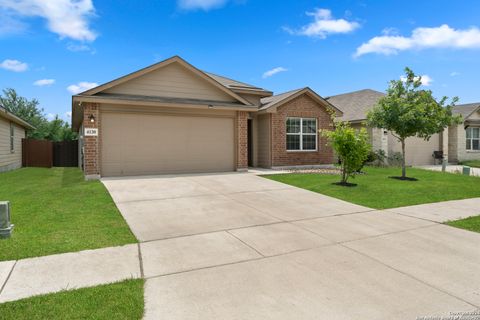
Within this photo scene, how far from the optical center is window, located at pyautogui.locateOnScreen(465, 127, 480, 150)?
23062 millimetres

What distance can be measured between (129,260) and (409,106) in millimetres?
11943

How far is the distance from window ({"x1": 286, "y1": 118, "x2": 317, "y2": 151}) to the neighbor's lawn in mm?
4054

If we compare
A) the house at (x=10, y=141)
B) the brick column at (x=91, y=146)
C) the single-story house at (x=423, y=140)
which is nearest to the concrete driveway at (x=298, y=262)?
the brick column at (x=91, y=146)

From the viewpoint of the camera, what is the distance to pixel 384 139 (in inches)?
749

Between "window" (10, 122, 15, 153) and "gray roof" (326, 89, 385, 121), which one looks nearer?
"window" (10, 122, 15, 153)

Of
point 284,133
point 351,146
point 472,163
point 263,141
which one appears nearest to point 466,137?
point 472,163

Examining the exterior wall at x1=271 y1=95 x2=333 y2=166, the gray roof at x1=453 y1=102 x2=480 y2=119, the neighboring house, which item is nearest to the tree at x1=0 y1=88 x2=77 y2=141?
the exterior wall at x1=271 y1=95 x2=333 y2=166

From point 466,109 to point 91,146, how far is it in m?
25.7

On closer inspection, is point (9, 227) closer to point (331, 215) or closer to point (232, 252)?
point (232, 252)

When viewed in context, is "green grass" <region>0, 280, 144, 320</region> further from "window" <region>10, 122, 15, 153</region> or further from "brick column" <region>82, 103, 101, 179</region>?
"window" <region>10, 122, 15, 153</region>

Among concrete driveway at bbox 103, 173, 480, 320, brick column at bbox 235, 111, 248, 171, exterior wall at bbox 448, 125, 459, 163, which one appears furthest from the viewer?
exterior wall at bbox 448, 125, 459, 163

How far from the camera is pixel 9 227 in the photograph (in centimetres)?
502

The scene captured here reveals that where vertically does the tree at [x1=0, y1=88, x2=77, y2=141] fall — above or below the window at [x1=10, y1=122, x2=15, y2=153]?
above

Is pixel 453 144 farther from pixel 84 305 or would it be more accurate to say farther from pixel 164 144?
pixel 84 305
